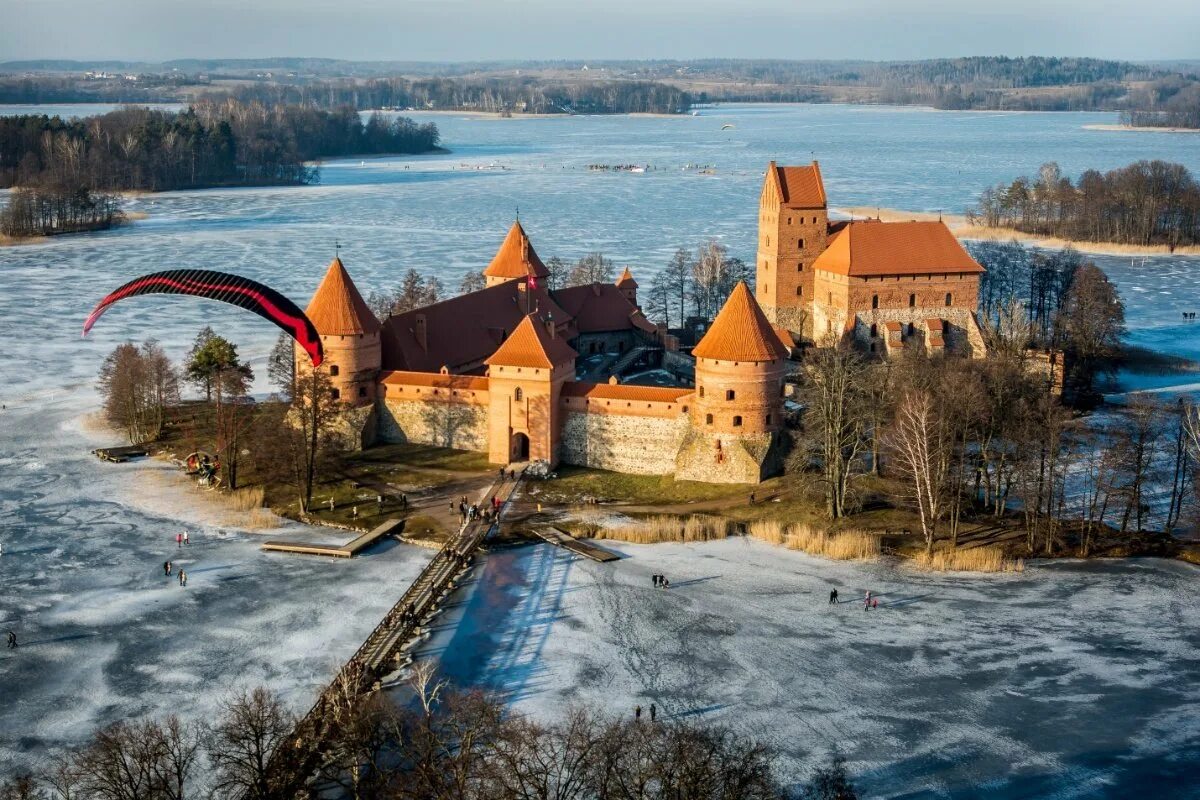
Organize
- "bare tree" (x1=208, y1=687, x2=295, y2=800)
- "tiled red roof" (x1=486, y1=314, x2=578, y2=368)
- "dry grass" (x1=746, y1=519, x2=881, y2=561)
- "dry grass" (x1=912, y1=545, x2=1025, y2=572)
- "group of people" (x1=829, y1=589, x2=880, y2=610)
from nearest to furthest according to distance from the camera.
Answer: "bare tree" (x1=208, y1=687, x2=295, y2=800), "group of people" (x1=829, y1=589, x2=880, y2=610), "dry grass" (x1=912, y1=545, x2=1025, y2=572), "dry grass" (x1=746, y1=519, x2=881, y2=561), "tiled red roof" (x1=486, y1=314, x2=578, y2=368)

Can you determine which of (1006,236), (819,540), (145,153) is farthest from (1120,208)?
(145,153)

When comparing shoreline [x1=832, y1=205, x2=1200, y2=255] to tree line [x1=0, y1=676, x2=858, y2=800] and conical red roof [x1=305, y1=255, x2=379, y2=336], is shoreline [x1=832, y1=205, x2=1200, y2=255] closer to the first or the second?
conical red roof [x1=305, y1=255, x2=379, y2=336]

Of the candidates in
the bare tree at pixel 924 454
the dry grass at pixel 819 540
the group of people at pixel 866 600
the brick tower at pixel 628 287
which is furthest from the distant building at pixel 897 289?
the group of people at pixel 866 600

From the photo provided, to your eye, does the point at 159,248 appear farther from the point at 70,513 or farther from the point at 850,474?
the point at 850,474

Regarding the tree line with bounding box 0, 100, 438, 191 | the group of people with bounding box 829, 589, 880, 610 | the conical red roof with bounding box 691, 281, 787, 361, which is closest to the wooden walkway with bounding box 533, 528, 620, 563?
the group of people with bounding box 829, 589, 880, 610

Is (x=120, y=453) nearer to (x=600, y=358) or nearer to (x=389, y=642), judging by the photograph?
(x=389, y=642)

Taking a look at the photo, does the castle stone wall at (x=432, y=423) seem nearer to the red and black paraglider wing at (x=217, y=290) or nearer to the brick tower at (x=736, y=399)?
the red and black paraglider wing at (x=217, y=290)
